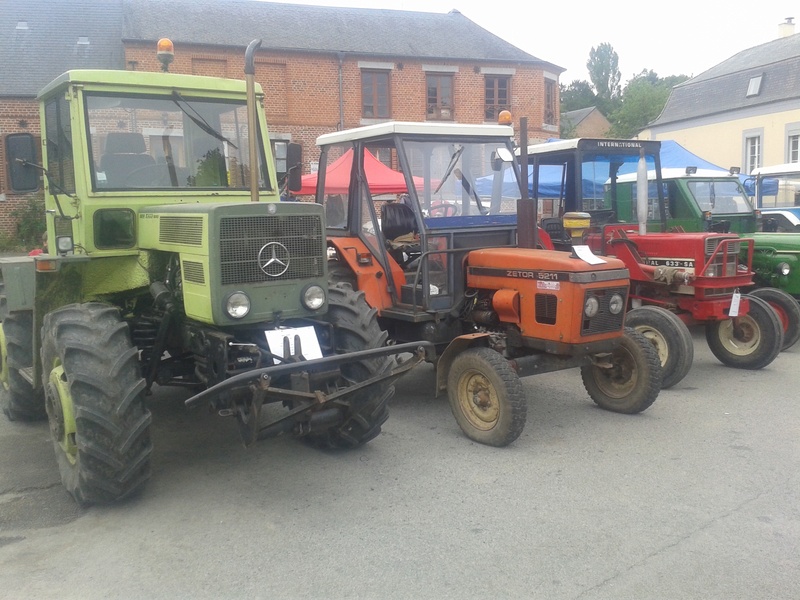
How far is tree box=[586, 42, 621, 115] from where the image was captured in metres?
80.2

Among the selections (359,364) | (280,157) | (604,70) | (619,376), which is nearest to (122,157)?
(280,157)

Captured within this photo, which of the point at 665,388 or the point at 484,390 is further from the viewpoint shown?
the point at 665,388

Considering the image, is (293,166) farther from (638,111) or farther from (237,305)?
(638,111)

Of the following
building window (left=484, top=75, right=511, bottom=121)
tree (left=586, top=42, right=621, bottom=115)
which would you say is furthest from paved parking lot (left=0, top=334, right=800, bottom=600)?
tree (left=586, top=42, right=621, bottom=115)

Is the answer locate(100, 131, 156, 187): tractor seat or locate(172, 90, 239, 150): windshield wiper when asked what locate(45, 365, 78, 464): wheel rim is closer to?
locate(100, 131, 156, 187): tractor seat

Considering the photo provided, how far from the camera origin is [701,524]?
407 cm

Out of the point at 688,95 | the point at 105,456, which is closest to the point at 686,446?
the point at 105,456

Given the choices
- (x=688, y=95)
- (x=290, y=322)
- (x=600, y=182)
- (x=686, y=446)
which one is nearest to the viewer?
(x=290, y=322)

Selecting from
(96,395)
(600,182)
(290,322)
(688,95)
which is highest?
(688,95)

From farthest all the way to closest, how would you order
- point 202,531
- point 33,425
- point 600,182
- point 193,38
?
point 193,38 → point 600,182 → point 33,425 → point 202,531

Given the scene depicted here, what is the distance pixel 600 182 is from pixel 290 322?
4.87m

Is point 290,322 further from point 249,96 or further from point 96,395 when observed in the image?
point 249,96

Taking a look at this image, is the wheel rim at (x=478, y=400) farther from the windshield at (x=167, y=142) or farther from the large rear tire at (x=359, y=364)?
the windshield at (x=167, y=142)

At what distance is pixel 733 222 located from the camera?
32.6 ft
